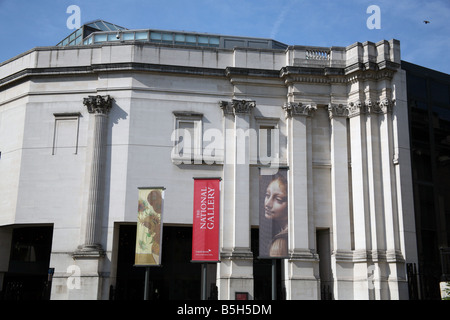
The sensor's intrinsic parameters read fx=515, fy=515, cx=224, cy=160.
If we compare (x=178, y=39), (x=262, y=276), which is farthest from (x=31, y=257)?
(x=178, y=39)

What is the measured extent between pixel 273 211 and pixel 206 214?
3.57 m

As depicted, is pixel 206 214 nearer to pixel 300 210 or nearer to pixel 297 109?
pixel 300 210

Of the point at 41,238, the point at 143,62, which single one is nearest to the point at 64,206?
the point at 41,238

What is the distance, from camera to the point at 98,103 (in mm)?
30391

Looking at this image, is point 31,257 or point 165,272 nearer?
point 165,272

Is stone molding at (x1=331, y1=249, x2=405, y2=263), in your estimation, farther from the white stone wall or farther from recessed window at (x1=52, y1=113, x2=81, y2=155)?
recessed window at (x1=52, y1=113, x2=81, y2=155)

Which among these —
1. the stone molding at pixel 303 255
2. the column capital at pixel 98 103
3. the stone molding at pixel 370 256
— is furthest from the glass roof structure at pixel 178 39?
the stone molding at pixel 370 256

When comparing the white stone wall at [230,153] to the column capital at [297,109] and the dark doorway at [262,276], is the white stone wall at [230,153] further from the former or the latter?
the dark doorway at [262,276]

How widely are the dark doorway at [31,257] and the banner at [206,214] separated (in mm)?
11412

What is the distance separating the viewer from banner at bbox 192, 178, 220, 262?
26562 millimetres

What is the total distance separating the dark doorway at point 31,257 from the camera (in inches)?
1304

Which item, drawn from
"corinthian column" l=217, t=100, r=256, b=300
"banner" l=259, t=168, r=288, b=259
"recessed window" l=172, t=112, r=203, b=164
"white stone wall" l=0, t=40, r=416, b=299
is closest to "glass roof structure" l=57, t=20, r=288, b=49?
"white stone wall" l=0, t=40, r=416, b=299

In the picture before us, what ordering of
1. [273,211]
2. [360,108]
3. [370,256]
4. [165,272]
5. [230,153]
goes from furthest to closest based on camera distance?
[165,272], [360,108], [230,153], [370,256], [273,211]

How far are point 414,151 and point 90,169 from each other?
19332mm
